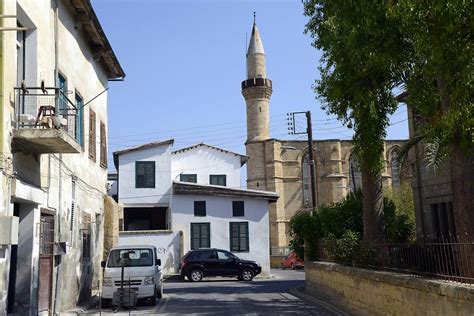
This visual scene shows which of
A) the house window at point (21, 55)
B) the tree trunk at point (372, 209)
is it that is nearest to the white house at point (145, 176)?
the tree trunk at point (372, 209)

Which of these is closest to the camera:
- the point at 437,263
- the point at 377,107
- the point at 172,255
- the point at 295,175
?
the point at 437,263

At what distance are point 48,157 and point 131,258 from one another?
551 centimetres

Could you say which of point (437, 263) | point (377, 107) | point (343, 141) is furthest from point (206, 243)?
point (343, 141)

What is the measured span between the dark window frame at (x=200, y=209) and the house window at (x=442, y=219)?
55.0ft

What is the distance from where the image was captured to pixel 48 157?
13.0m

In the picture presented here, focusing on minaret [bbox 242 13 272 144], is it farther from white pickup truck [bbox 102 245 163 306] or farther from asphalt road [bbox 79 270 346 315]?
white pickup truck [bbox 102 245 163 306]

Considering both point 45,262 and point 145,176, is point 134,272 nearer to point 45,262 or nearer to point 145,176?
point 45,262

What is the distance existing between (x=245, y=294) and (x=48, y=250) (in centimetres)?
926

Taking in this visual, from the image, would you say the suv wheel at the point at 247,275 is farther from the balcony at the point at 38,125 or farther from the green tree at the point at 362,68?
the balcony at the point at 38,125

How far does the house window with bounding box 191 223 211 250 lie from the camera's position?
34.3 m

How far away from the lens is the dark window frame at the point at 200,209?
1362 inches

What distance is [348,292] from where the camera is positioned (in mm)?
14555

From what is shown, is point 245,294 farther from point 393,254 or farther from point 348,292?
point 393,254

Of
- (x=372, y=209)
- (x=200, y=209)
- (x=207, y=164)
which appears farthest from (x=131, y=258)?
(x=207, y=164)
